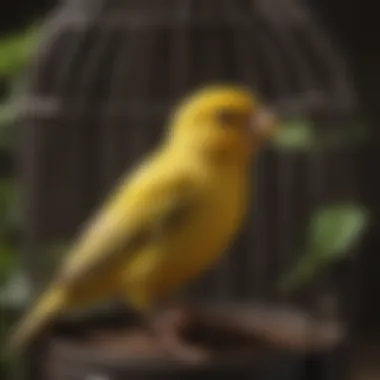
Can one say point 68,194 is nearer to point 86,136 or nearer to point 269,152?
point 86,136

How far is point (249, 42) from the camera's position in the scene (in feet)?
3.25

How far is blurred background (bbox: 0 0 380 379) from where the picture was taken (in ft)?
3.07

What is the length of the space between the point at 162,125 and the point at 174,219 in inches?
8.6

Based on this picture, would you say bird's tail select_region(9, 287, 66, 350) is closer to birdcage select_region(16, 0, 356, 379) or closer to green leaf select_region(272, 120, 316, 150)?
birdcage select_region(16, 0, 356, 379)

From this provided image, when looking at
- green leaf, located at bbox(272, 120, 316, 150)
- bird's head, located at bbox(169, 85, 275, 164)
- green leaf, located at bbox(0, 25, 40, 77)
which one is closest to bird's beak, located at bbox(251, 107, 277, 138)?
bird's head, located at bbox(169, 85, 275, 164)

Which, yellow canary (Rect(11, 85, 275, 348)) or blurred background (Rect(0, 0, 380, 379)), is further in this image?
blurred background (Rect(0, 0, 380, 379))

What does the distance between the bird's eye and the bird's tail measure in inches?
7.4

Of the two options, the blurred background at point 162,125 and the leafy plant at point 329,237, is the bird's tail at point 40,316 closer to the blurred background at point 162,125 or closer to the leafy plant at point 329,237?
the blurred background at point 162,125

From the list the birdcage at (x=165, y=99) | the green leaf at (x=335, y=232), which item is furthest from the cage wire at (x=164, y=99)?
the green leaf at (x=335, y=232)

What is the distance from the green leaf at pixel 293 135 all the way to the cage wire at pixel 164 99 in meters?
0.03

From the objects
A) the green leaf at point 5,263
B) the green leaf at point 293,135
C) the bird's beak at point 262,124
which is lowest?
the green leaf at point 5,263

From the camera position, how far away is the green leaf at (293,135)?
0.92 m

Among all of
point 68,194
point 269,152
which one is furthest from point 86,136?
point 269,152

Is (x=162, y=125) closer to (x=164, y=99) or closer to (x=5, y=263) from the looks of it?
(x=164, y=99)
